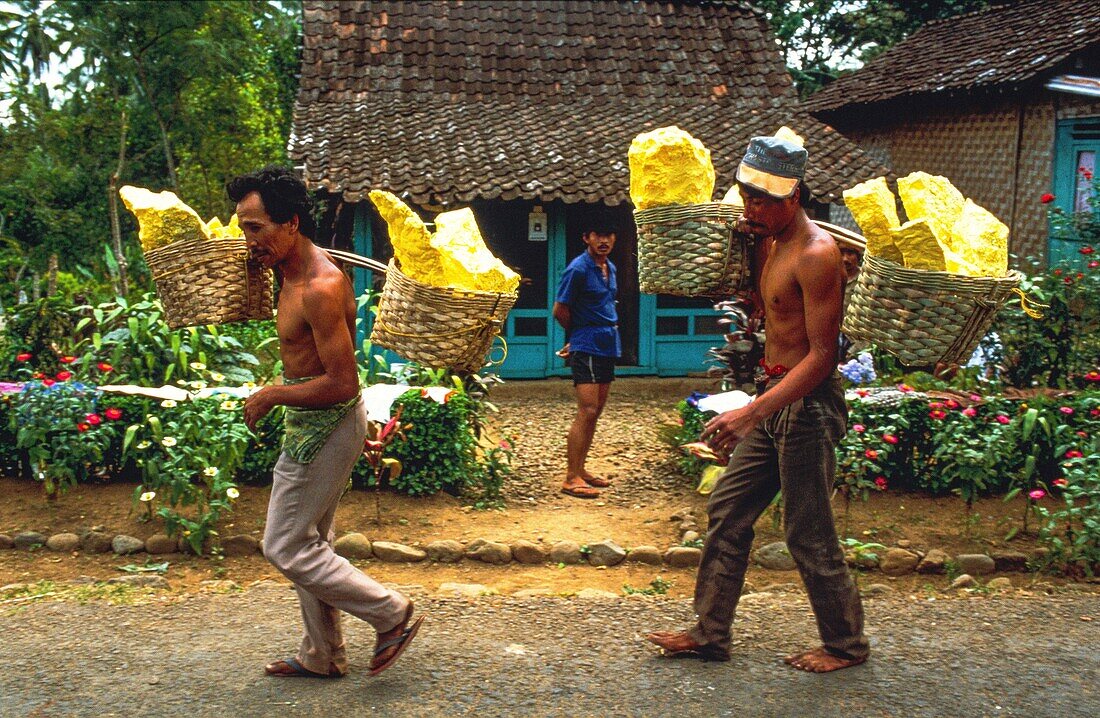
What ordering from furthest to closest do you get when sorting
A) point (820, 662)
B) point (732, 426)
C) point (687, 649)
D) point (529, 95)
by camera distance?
point (529, 95)
point (687, 649)
point (820, 662)
point (732, 426)

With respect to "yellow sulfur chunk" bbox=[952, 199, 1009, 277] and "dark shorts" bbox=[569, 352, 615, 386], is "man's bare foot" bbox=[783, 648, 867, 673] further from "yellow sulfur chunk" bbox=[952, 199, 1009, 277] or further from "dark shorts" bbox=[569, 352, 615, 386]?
"dark shorts" bbox=[569, 352, 615, 386]

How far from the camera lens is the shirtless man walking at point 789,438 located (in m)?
3.79

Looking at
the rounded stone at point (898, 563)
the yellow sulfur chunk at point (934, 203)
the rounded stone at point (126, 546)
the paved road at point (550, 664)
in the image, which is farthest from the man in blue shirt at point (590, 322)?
the yellow sulfur chunk at point (934, 203)

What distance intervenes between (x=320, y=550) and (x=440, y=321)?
918 millimetres

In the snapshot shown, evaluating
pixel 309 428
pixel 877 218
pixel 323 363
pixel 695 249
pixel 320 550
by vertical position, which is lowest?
pixel 320 550

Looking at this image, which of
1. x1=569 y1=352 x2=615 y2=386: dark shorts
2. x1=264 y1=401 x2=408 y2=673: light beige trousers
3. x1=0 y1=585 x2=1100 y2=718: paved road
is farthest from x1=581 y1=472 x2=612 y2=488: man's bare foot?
x1=264 y1=401 x2=408 y2=673: light beige trousers

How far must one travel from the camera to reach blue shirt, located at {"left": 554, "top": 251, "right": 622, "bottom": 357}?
22.7 feet

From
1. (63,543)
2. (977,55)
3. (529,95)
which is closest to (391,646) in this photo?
(63,543)

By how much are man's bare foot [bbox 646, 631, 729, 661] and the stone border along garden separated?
61.5 inches

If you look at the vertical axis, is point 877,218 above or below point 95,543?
above

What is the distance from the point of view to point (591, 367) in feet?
22.7

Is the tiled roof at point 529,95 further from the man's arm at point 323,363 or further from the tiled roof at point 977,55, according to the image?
the man's arm at point 323,363

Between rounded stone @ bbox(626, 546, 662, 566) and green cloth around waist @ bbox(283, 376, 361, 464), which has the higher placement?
green cloth around waist @ bbox(283, 376, 361, 464)

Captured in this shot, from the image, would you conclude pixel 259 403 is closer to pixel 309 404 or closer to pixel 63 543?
pixel 309 404
